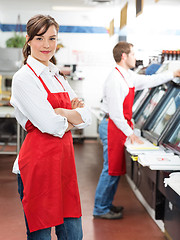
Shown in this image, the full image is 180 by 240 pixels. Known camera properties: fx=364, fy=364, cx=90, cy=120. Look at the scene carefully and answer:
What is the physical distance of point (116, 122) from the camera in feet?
11.4

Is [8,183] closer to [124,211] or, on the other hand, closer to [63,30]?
[124,211]

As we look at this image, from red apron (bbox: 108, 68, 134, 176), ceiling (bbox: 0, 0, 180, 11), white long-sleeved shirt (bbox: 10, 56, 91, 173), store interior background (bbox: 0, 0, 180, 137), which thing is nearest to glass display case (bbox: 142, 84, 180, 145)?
red apron (bbox: 108, 68, 134, 176)

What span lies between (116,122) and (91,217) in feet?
3.39

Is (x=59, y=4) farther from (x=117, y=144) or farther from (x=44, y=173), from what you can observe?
(x=44, y=173)

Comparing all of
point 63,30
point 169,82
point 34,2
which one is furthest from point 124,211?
point 63,30

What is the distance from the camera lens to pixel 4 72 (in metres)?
6.45

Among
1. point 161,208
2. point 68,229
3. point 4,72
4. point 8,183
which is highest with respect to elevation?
point 4,72

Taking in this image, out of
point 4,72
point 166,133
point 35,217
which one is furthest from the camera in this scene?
point 4,72

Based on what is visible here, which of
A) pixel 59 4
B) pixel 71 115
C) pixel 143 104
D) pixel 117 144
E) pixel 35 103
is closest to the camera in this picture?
pixel 35 103

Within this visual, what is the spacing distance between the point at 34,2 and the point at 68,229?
635 centimetres

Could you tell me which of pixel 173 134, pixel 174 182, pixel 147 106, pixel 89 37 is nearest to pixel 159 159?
pixel 174 182

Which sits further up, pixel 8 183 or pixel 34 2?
pixel 34 2

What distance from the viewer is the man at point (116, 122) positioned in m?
3.46

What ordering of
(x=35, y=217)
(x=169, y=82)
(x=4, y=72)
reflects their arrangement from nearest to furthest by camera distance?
(x=35, y=217), (x=169, y=82), (x=4, y=72)
